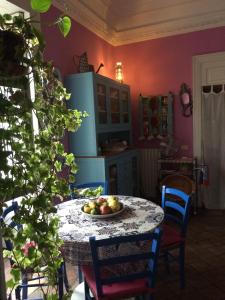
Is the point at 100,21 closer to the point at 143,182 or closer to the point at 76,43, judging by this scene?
the point at 76,43

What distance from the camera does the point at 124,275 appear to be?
1.52 metres

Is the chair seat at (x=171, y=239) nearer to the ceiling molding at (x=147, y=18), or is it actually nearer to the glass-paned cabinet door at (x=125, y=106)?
the glass-paned cabinet door at (x=125, y=106)

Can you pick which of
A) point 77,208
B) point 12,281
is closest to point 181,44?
point 77,208

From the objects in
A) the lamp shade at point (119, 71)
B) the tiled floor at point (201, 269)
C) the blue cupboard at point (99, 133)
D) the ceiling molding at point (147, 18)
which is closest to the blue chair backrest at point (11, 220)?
the tiled floor at point (201, 269)

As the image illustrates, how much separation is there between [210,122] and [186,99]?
0.49m

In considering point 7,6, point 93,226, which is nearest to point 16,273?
point 93,226

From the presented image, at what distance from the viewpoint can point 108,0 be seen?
3.76 metres

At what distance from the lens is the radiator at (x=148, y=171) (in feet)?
14.1

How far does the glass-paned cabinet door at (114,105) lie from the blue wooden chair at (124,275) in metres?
2.25

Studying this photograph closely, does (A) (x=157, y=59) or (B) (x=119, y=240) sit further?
(A) (x=157, y=59)

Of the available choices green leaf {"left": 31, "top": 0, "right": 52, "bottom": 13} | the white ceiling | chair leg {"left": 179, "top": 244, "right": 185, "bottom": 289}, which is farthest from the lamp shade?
green leaf {"left": 31, "top": 0, "right": 52, "bottom": 13}

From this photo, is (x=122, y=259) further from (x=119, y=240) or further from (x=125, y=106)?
(x=125, y=106)

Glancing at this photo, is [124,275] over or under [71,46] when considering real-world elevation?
under

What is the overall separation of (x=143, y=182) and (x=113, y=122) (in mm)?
1372
